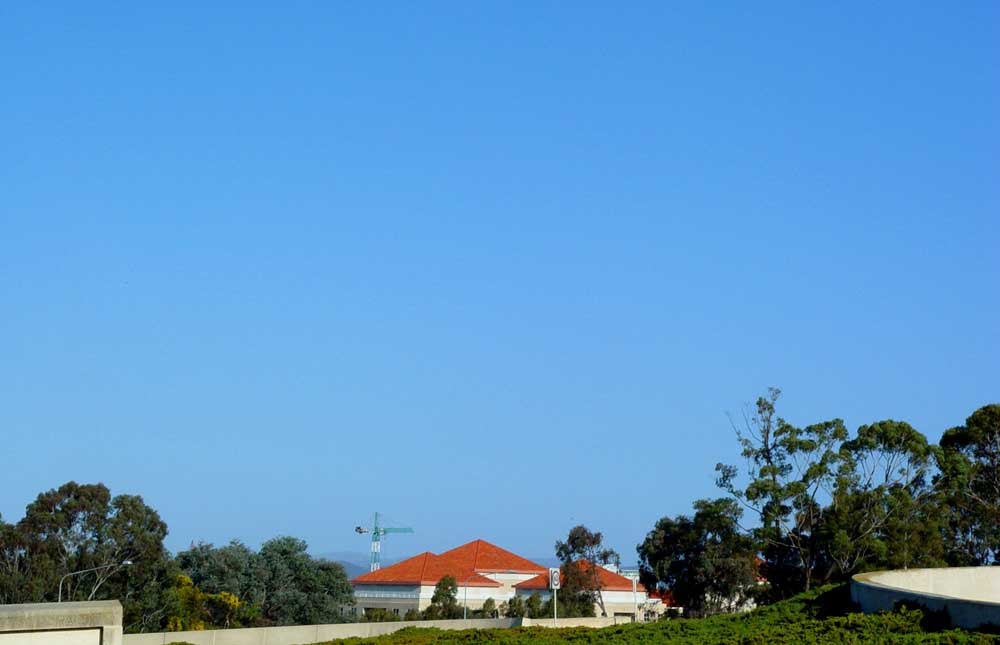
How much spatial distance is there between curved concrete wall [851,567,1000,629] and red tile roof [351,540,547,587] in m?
50.7

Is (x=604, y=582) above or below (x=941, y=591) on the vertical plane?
above

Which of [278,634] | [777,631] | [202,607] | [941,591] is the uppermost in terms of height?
[941,591]

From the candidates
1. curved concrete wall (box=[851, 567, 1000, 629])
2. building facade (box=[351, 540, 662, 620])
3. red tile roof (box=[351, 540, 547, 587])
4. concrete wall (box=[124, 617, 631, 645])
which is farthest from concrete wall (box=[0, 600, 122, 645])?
red tile roof (box=[351, 540, 547, 587])

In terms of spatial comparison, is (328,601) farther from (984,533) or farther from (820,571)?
(984,533)

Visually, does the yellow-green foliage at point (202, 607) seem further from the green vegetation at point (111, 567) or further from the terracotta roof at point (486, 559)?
the terracotta roof at point (486, 559)

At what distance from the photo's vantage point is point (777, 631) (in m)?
20.7

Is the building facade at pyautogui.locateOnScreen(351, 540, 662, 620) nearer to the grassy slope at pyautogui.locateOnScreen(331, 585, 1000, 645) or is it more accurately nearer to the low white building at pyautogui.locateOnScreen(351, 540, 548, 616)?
the low white building at pyautogui.locateOnScreen(351, 540, 548, 616)

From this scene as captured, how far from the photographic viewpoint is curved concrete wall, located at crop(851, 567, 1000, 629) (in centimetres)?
1777

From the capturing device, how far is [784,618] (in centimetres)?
2520

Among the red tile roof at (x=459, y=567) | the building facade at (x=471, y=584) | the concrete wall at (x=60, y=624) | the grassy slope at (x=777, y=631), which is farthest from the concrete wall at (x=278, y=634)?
the red tile roof at (x=459, y=567)

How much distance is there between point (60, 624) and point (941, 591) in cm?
2223

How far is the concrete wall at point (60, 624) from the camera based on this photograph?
45.1 feet

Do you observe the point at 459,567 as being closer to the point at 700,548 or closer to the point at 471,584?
the point at 471,584

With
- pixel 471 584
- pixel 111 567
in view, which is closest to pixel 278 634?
pixel 111 567
